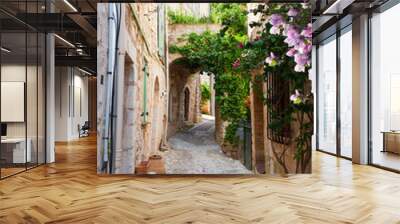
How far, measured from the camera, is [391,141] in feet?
18.9

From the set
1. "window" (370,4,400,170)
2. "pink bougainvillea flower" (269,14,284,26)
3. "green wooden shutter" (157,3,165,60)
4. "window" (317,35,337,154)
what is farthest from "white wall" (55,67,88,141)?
"window" (370,4,400,170)

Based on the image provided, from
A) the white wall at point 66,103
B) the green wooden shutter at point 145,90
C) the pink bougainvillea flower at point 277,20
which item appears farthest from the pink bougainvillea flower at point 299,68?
the white wall at point 66,103

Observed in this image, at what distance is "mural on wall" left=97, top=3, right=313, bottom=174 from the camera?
4.89m

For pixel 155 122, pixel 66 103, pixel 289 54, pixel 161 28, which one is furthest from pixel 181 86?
pixel 66 103

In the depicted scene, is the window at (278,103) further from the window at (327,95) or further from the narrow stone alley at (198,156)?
the window at (327,95)

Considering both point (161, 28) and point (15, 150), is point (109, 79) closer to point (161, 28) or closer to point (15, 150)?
point (161, 28)

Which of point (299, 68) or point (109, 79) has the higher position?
point (299, 68)

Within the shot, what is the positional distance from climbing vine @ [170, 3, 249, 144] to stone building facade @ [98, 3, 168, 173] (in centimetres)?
49

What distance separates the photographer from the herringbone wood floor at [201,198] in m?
3.06

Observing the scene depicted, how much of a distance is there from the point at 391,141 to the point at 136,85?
403cm

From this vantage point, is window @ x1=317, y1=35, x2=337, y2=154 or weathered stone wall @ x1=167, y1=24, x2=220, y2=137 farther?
window @ x1=317, y1=35, x2=337, y2=154

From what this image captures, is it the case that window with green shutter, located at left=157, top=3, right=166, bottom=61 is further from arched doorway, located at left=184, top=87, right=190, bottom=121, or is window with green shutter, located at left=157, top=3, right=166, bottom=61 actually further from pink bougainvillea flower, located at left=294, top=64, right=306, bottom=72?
pink bougainvillea flower, located at left=294, top=64, right=306, bottom=72

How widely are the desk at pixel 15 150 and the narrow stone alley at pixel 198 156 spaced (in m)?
2.36

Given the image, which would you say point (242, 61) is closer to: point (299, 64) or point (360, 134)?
point (299, 64)
